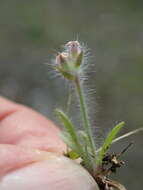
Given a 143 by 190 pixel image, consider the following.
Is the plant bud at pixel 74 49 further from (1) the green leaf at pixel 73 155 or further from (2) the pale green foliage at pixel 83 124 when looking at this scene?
(1) the green leaf at pixel 73 155

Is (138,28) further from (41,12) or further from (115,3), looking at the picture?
(41,12)

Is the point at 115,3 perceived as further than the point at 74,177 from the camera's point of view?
Yes

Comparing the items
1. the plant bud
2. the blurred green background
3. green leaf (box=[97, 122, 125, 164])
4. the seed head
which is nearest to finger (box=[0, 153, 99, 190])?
green leaf (box=[97, 122, 125, 164])

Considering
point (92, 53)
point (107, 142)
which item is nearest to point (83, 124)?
point (107, 142)

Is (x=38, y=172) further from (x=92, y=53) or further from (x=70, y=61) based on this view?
(x=92, y=53)

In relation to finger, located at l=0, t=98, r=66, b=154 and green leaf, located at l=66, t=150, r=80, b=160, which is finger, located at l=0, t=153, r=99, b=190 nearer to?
green leaf, located at l=66, t=150, r=80, b=160

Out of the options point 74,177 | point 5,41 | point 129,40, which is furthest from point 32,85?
point 74,177

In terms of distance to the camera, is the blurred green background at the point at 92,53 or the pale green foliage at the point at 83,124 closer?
the pale green foliage at the point at 83,124

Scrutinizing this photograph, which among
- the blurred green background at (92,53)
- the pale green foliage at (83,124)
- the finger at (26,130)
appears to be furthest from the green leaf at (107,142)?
the blurred green background at (92,53)
